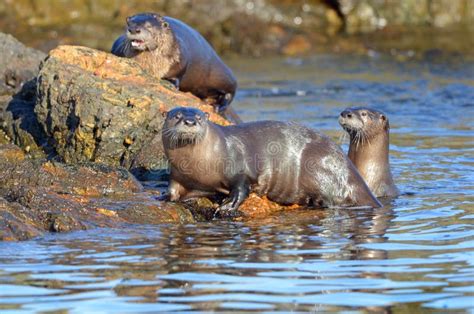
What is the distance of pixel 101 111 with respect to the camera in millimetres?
8984

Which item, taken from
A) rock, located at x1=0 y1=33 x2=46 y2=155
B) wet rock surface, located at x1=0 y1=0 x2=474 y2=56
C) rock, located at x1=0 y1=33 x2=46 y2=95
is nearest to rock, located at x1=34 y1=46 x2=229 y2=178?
rock, located at x1=0 y1=33 x2=46 y2=155

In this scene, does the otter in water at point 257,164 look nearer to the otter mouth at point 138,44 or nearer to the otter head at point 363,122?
the otter head at point 363,122

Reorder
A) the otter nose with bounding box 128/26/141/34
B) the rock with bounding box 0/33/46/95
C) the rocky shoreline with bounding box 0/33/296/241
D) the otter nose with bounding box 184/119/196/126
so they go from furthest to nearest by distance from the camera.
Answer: the rock with bounding box 0/33/46/95 → the otter nose with bounding box 128/26/141/34 → the otter nose with bounding box 184/119/196/126 → the rocky shoreline with bounding box 0/33/296/241

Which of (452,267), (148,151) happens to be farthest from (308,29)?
(452,267)

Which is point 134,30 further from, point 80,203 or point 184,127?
point 80,203

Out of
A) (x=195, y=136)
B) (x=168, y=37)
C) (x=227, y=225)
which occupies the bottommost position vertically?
(x=227, y=225)

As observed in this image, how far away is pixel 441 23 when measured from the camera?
2381 cm

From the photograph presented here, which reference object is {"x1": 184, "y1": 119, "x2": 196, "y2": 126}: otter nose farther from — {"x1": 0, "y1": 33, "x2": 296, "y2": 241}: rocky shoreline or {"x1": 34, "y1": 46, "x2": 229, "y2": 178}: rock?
{"x1": 34, "y1": 46, "x2": 229, "y2": 178}: rock

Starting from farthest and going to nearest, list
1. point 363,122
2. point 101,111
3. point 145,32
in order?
point 145,32, point 363,122, point 101,111

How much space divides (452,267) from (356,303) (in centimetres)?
112

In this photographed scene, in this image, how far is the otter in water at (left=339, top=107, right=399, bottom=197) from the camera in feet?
31.6

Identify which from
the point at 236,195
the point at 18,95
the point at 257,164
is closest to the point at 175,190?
the point at 236,195

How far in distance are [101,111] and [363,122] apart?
2430mm

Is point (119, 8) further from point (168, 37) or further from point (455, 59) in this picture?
point (168, 37)
